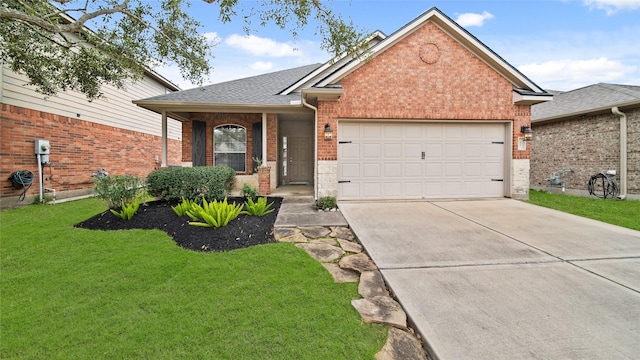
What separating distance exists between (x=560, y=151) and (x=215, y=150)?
13.5m

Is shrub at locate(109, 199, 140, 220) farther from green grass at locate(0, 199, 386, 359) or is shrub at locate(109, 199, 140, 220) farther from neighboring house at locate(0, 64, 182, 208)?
neighboring house at locate(0, 64, 182, 208)

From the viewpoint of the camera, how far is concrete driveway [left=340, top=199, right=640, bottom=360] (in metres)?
1.98

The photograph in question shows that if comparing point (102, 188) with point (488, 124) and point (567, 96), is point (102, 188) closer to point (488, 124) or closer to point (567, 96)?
point (488, 124)

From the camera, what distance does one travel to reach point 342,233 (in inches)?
184

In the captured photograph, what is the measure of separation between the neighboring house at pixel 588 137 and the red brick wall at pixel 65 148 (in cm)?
1722

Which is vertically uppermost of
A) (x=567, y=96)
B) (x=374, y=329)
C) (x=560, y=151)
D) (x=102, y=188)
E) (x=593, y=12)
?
(x=593, y=12)

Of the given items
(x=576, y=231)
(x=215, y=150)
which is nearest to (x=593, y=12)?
(x=576, y=231)

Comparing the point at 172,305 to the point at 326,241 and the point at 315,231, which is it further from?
the point at 315,231

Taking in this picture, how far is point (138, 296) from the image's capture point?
2.67 m

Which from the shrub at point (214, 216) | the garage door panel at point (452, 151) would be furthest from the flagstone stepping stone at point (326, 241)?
the garage door panel at point (452, 151)

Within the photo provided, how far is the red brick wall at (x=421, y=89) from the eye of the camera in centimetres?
708

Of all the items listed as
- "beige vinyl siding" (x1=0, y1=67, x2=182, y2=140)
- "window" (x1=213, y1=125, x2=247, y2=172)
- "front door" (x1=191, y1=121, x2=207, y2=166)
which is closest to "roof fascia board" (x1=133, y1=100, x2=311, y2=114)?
"beige vinyl siding" (x1=0, y1=67, x2=182, y2=140)

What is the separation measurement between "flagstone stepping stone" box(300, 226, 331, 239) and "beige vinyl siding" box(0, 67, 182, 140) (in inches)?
276

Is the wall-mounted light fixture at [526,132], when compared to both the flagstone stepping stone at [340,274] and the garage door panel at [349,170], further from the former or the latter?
the flagstone stepping stone at [340,274]
